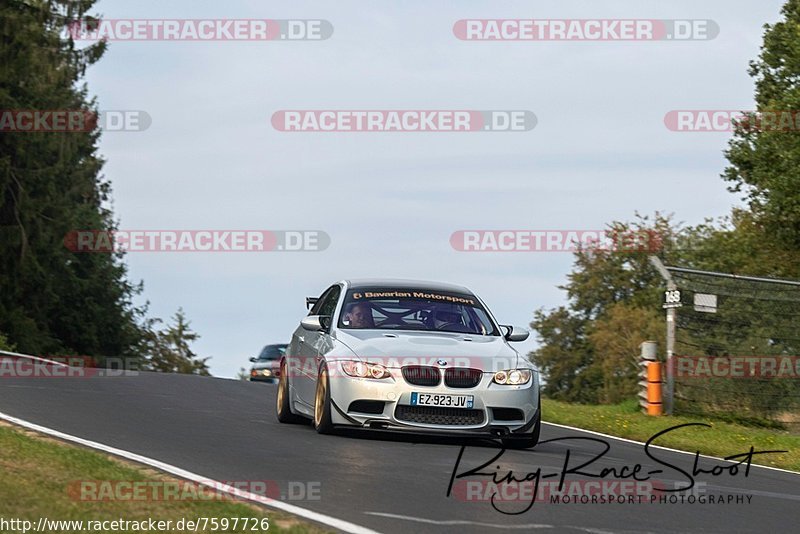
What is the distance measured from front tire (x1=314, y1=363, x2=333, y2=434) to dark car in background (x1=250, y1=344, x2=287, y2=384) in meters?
21.4

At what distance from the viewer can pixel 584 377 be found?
275 ft

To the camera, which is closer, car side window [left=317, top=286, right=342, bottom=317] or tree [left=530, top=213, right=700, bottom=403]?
car side window [left=317, top=286, right=342, bottom=317]

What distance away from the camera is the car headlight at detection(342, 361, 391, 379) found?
13.0 metres

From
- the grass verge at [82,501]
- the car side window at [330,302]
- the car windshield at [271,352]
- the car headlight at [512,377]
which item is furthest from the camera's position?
the car windshield at [271,352]

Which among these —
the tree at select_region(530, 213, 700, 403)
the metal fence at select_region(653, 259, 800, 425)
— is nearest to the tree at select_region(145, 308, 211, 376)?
the tree at select_region(530, 213, 700, 403)

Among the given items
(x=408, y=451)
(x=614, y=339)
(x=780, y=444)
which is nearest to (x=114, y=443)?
(x=408, y=451)

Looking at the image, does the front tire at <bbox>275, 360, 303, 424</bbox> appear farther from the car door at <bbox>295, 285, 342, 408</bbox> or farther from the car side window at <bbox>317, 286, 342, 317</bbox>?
the car side window at <bbox>317, 286, 342, 317</bbox>

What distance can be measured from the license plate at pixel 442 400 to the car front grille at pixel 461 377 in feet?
0.39

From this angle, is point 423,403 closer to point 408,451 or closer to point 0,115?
point 408,451

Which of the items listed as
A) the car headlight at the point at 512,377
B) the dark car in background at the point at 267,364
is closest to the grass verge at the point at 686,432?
the car headlight at the point at 512,377

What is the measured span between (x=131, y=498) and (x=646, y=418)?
44.3ft

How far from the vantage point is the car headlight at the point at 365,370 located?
1297 centimetres

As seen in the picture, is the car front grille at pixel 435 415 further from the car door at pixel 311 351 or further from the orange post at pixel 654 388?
the orange post at pixel 654 388

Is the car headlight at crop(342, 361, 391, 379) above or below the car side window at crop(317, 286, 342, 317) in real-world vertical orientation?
below
